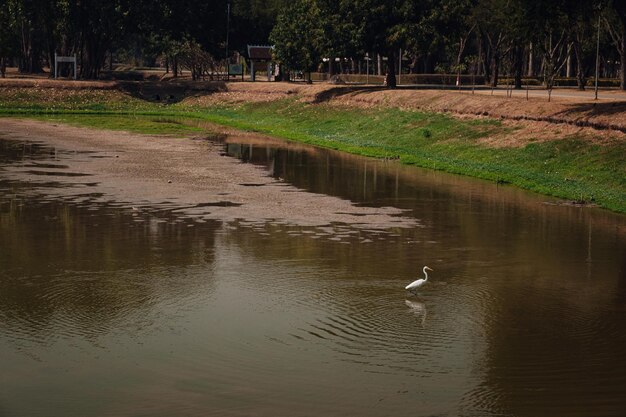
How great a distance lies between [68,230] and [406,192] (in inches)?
546

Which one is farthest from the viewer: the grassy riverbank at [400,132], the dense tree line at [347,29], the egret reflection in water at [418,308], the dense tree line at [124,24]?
the dense tree line at [124,24]

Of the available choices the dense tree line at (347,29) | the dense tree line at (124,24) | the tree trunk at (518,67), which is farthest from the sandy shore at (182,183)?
the dense tree line at (124,24)

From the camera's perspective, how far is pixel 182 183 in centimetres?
3838

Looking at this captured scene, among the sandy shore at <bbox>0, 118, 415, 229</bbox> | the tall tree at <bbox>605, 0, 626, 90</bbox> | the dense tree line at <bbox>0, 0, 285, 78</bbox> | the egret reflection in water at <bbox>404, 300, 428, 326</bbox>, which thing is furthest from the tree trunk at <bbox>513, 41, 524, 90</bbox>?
the egret reflection in water at <bbox>404, 300, 428, 326</bbox>

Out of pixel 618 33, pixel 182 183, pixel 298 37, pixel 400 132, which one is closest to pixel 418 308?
pixel 182 183

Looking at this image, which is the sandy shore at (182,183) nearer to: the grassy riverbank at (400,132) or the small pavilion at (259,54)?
the grassy riverbank at (400,132)

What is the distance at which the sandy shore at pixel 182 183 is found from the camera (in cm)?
3173

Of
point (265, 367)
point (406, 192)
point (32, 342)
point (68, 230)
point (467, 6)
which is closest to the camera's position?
point (265, 367)

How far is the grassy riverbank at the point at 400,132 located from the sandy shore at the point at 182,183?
812 cm

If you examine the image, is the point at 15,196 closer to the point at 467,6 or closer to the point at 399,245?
the point at 399,245

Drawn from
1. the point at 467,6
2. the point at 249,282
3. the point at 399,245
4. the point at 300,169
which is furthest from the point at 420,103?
the point at 249,282

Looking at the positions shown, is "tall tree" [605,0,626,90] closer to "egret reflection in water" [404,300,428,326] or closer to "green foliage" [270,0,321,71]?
"green foliage" [270,0,321,71]

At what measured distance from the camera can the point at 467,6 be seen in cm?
7694

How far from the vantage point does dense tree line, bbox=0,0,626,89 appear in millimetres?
72500
